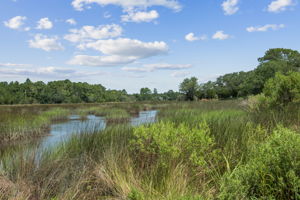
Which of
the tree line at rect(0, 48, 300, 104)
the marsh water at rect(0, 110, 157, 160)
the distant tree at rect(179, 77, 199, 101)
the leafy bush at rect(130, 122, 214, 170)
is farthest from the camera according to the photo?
→ the distant tree at rect(179, 77, 199, 101)

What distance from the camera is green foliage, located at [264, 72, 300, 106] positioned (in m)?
8.43

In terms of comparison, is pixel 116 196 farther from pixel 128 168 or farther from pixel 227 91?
pixel 227 91

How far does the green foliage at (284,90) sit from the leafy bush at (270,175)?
22.1ft

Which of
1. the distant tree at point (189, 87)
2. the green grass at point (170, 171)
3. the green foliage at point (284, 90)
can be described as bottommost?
the green grass at point (170, 171)

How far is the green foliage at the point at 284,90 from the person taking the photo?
8430 millimetres

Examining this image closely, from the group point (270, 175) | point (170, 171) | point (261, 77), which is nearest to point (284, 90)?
point (170, 171)

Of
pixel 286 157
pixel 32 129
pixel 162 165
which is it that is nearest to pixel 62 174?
pixel 162 165

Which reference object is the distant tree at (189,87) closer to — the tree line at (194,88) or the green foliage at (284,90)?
the tree line at (194,88)

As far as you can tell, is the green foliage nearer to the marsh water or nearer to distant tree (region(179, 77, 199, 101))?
the marsh water

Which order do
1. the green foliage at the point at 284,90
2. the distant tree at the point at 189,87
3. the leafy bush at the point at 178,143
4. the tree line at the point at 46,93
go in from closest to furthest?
the leafy bush at the point at 178,143, the green foliage at the point at 284,90, the tree line at the point at 46,93, the distant tree at the point at 189,87

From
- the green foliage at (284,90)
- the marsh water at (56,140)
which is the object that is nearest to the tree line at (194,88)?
the green foliage at (284,90)

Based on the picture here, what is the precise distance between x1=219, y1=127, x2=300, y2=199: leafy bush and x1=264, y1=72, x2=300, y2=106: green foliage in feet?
22.1

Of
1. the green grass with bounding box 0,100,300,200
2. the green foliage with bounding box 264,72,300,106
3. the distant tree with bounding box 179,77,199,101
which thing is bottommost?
the green grass with bounding box 0,100,300,200

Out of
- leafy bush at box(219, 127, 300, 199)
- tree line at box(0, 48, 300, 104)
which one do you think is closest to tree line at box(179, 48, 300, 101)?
tree line at box(0, 48, 300, 104)
